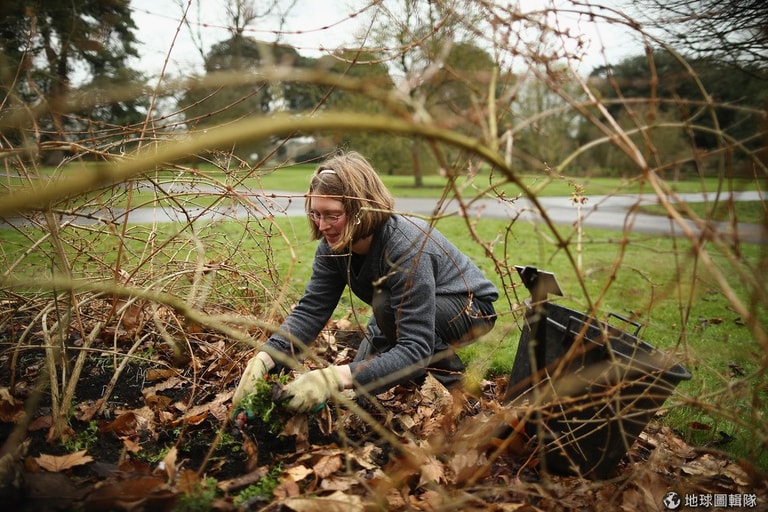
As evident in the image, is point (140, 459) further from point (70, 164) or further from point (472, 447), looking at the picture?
point (70, 164)

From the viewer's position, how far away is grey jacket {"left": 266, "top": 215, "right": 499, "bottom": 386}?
210cm

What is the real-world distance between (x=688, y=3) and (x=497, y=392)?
4.10 m

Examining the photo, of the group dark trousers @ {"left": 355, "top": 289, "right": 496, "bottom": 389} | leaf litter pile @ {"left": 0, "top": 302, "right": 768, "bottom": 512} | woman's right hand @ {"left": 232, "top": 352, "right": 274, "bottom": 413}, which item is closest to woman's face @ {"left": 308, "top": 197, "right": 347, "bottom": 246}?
dark trousers @ {"left": 355, "top": 289, "right": 496, "bottom": 389}

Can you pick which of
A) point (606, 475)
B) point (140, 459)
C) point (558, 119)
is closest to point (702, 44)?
point (606, 475)

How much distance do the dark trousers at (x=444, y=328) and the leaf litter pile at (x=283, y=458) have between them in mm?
207

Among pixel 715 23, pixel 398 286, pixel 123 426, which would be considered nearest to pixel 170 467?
pixel 123 426

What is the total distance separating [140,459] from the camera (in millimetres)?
1761

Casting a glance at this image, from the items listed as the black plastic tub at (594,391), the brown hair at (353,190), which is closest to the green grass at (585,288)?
the black plastic tub at (594,391)

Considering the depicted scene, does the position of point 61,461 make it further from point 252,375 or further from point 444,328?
point 444,328

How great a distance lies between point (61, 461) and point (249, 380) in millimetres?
712

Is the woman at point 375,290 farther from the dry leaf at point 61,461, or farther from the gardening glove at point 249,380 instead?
the dry leaf at point 61,461

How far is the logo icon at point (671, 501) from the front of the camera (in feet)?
5.61

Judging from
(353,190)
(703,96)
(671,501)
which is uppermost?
(703,96)

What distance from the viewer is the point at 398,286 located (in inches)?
90.4
